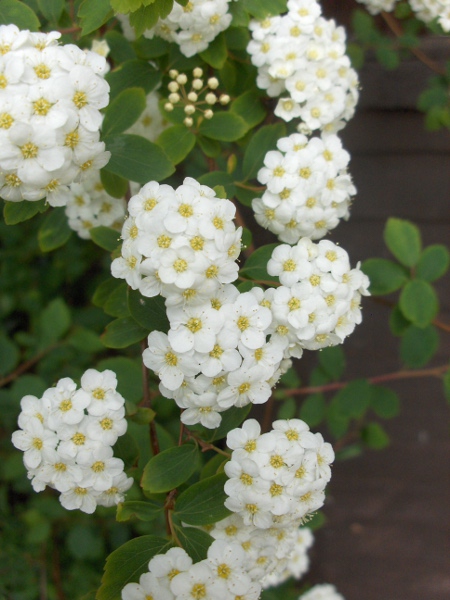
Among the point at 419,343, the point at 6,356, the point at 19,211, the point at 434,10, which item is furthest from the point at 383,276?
the point at 6,356

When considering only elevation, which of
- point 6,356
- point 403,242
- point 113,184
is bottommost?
point 6,356

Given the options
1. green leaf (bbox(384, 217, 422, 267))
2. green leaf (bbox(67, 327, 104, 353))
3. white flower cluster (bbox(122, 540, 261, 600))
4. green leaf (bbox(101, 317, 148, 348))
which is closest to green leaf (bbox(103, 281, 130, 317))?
green leaf (bbox(101, 317, 148, 348))

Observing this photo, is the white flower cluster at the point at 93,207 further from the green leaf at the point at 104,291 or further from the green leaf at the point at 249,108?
the green leaf at the point at 249,108

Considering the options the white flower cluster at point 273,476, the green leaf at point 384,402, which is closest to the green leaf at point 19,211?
the white flower cluster at point 273,476

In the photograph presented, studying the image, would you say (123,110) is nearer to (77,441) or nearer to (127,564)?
(77,441)

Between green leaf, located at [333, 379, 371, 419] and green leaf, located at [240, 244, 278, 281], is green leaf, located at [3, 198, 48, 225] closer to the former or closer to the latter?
green leaf, located at [240, 244, 278, 281]
